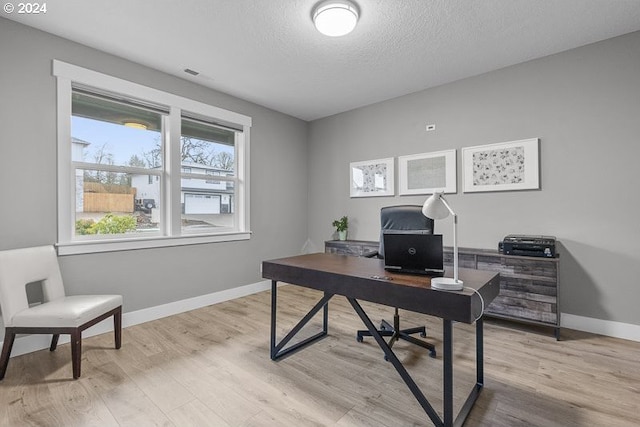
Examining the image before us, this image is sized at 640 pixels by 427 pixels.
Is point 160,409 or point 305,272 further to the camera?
point 305,272

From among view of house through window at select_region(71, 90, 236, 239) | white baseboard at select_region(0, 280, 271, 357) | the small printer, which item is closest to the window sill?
view of house through window at select_region(71, 90, 236, 239)

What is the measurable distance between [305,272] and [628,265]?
293cm

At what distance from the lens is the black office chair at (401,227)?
2.43 meters

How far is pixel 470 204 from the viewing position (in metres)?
3.42

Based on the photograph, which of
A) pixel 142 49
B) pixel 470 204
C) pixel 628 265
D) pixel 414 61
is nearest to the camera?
pixel 628 265

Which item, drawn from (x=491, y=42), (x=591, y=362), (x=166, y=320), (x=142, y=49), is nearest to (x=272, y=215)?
(x=166, y=320)

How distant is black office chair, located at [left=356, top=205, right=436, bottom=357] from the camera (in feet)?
7.97

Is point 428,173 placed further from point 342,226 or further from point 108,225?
point 108,225

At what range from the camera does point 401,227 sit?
2.74 meters

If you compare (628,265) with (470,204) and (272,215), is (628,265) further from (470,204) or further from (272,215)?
(272,215)

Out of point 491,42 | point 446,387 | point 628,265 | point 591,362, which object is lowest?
point 591,362

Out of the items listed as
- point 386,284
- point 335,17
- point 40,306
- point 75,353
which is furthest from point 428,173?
point 40,306

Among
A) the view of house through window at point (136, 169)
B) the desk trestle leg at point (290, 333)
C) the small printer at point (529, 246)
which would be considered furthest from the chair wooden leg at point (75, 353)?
the small printer at point (529, 246)

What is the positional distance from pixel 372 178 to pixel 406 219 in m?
1.63
